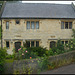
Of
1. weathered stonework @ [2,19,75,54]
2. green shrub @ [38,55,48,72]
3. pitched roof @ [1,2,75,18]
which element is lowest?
green shrub @ [38,55,48,72]

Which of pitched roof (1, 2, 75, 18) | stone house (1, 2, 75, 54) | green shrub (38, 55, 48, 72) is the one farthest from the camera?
pitched roof (1, 2, 75, 18)

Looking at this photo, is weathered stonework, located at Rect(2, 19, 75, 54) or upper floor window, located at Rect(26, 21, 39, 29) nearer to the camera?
weathered stonework, located at Rect(2, 19, 75, 54)

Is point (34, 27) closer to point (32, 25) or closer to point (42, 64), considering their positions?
point (32, 25)

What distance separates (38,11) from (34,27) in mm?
2463

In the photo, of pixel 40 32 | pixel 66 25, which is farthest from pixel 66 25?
pixel 40 32

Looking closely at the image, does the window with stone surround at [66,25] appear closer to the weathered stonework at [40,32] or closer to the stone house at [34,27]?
the stone house at [34,27]

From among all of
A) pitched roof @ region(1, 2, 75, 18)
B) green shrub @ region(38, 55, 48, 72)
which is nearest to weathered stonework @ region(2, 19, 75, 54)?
pitched roof @ region(1, 2, 75, 18)

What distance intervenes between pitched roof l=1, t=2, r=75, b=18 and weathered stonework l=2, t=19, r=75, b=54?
71cm

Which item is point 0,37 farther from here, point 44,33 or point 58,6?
point 58,6

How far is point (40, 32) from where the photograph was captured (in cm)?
1452

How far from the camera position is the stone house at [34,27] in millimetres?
14195

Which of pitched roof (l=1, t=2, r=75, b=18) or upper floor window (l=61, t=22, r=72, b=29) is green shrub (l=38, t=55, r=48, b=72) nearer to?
pitched roof (l=1, t=2, r=75, b=18)

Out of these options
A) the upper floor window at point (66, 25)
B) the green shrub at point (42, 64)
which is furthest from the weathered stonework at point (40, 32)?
the green shrub at point (42, 64)

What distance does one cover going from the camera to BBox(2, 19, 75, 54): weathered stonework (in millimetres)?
14211
